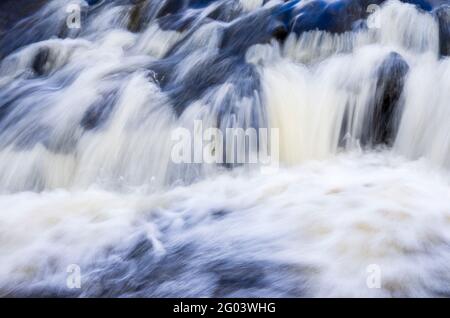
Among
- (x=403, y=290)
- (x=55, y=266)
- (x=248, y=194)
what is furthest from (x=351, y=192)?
(x=55, y=266)

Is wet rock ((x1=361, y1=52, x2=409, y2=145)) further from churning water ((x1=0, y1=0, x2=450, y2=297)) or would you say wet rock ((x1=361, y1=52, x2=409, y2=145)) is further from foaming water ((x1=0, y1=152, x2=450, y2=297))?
foaming water ((x1=0, y1=152, x2=450, y2=297))

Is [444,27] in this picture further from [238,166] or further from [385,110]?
[238,166]

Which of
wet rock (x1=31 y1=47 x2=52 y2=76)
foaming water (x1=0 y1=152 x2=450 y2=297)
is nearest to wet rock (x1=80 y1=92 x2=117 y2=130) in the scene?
foaming water (x1=0 y1=152 x2=450 y2=297)

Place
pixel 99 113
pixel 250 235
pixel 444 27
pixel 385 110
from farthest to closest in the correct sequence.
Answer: pixel 444 27
pixel 99 113
pixel 385 110
pixel 250 235

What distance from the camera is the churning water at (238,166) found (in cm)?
317

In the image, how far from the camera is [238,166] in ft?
13.4

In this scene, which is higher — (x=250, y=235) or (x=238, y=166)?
(x=238, y=166)

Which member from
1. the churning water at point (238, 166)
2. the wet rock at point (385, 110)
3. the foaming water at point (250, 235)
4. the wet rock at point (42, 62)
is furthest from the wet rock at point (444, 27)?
the wet rock at point (42, 62)

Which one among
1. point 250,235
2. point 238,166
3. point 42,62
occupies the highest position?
point 42,62

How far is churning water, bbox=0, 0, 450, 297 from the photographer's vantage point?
317cm

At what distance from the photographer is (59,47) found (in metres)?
5.84

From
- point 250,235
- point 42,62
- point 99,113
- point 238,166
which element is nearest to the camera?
point 250,235

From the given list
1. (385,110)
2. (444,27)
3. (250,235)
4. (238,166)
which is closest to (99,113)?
(238,166)

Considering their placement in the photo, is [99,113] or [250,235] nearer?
[250,235]
